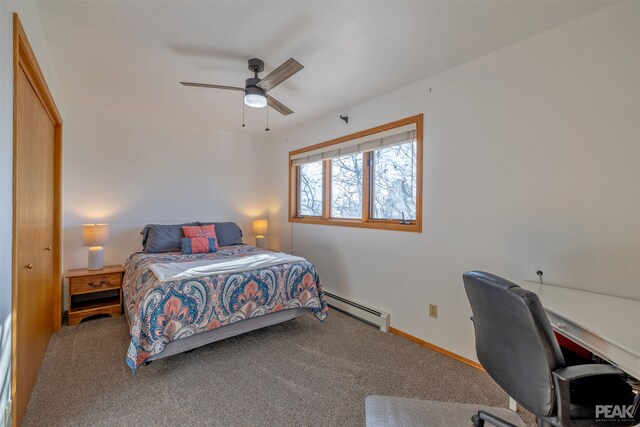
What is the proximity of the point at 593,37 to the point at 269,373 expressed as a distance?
3032 mm

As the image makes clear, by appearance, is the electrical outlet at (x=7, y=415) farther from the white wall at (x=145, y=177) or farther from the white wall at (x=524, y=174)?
the white wall at (x=524, y=174)

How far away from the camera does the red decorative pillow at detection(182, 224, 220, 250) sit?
11.8ft

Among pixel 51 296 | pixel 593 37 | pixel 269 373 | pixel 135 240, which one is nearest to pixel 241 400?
pixel 269 373

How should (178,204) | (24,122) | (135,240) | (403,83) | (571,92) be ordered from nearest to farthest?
1. (24,122)
2. (571,92)
3. (403,83)
4. (135,240)
5. (178,204)

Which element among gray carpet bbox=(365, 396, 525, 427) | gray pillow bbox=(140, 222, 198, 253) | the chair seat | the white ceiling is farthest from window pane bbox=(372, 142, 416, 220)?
gray pillow bbox=(140, 222, 198, 253)

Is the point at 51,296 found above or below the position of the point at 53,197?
below

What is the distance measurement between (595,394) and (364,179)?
96.3 inches

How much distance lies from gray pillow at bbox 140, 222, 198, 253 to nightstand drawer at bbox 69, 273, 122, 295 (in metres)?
0.43

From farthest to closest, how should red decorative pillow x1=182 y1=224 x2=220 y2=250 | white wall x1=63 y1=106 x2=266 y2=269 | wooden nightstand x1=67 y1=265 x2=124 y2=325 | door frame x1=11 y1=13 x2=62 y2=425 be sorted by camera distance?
red decorative pillow x1=182 y1=224 x2=220 y2=250 < white wall x1=63 y1=106 x2=266 y2=269 < wooden nightstand x1=67 y1=265 x2=124 y2=325 < door frame x1=11 y1=13 x2=62 y2=425

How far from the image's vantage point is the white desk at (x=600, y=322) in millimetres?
1014

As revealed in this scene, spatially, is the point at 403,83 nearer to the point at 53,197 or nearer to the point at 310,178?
the point at 310,178

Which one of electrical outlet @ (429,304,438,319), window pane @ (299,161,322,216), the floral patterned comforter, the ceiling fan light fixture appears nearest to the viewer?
the floral patterned comforter

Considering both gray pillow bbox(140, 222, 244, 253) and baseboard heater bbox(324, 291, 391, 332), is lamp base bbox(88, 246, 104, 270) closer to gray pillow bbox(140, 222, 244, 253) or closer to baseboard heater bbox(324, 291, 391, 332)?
gray pillow bbox(140, 222, 244, 253)

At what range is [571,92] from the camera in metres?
1.81
